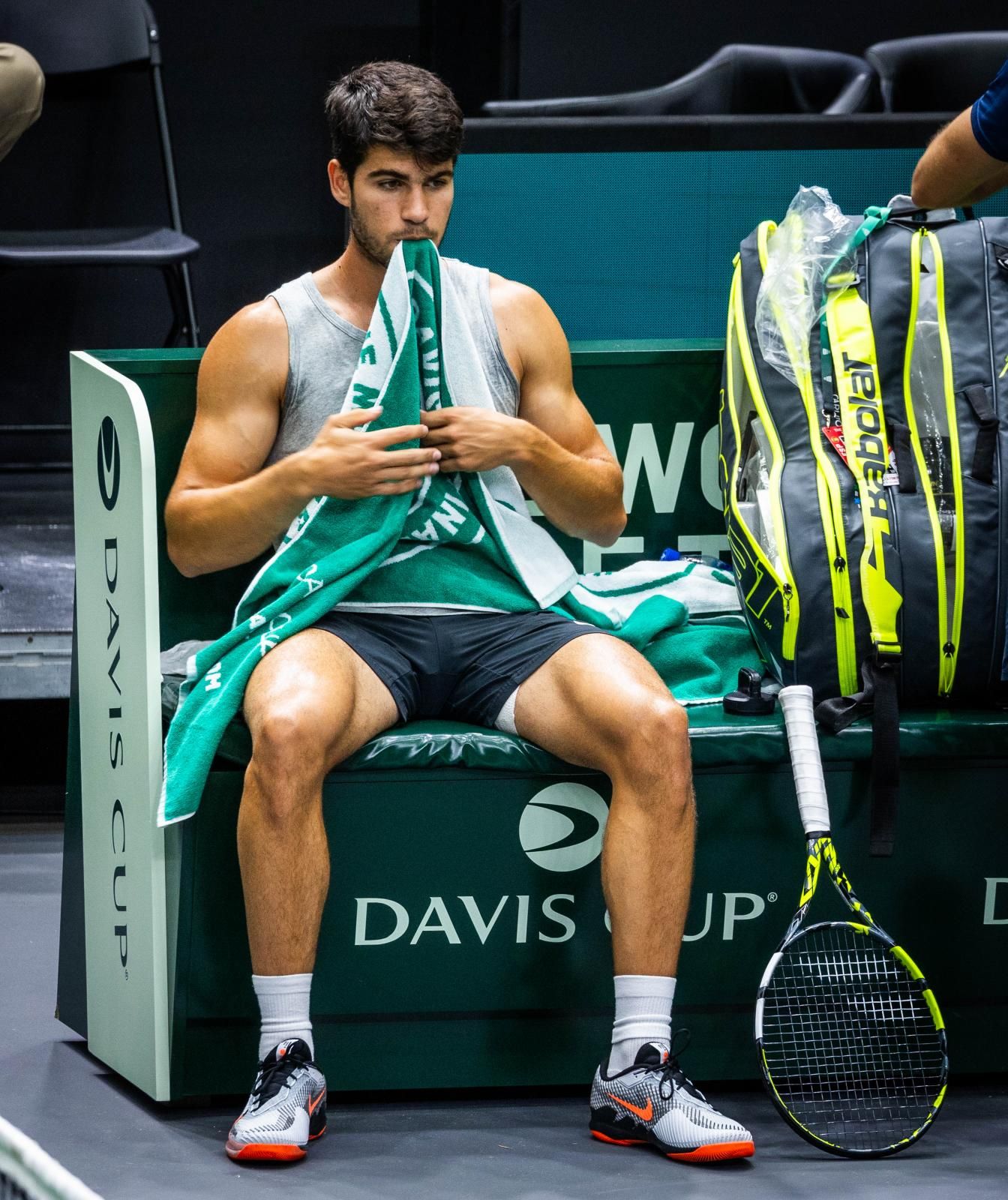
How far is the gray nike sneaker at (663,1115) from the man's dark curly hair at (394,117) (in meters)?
1.19

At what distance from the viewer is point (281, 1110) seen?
2.29 metres

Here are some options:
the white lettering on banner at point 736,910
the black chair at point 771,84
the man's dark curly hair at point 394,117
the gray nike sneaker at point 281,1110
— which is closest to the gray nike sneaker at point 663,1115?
the white lettering on banner at point 736,910

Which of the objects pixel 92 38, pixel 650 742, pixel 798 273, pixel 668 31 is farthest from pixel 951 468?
pixel 92 38

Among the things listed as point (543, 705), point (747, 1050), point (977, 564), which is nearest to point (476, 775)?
point (543, 705)

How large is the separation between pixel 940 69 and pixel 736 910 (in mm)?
3067

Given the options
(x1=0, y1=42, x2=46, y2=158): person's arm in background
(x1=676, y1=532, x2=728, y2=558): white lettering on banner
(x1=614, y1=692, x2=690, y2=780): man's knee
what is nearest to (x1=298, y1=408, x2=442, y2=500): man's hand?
(x1=614, y1=692, x2=690, y2=780): man's knee

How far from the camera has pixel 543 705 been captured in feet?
8.16

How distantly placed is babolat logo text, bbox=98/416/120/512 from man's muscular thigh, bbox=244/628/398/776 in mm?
294

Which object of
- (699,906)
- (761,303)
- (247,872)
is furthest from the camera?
(761,303)

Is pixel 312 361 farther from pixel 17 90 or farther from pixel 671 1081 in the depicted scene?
pixel 17 90

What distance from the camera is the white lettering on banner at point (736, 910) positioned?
2574mm

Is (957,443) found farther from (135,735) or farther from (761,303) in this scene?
(135,735)

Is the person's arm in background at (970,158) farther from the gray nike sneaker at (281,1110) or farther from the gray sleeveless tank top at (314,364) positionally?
the gray nike sneaker at (281,1110)

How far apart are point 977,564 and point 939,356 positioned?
0.30 metres
